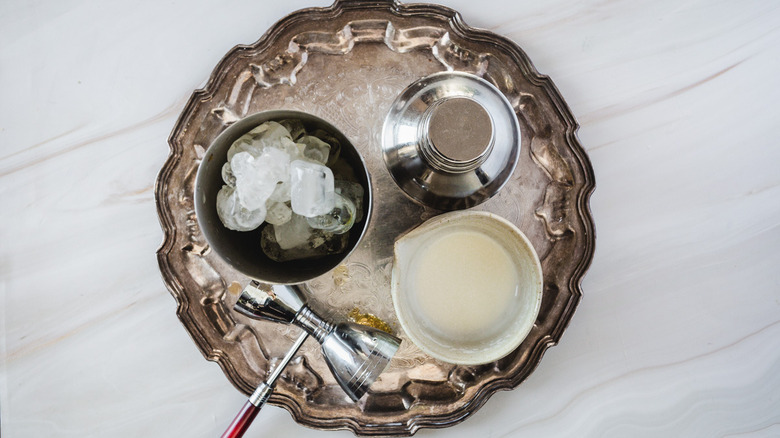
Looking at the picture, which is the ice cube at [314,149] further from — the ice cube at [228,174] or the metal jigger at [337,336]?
the metal jigger at [337,336]

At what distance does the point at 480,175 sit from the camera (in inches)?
28.8

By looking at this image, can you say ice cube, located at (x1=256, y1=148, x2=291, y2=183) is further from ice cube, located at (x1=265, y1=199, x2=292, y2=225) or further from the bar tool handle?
the bar tool handle

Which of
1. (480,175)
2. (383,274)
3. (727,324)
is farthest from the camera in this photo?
(727,324)

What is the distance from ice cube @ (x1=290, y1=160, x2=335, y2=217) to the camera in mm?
659

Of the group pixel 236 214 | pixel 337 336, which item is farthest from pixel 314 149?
pixel 337 336

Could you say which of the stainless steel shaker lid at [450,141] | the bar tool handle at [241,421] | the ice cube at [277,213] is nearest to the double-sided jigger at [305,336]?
the bar tool handle at [241,421]

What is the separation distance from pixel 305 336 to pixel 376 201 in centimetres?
25

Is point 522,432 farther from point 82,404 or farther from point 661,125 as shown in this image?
point 82,404

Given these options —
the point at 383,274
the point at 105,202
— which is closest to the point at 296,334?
the point at 383,274

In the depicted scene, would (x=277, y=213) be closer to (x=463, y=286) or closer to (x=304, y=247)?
(x=304, y=247)

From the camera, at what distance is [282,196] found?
719mm

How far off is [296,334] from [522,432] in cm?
46

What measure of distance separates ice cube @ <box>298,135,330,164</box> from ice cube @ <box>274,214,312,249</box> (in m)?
0.09

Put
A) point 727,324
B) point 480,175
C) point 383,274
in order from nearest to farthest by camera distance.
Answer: point 480,175 < point 383,274 < point 727,324
